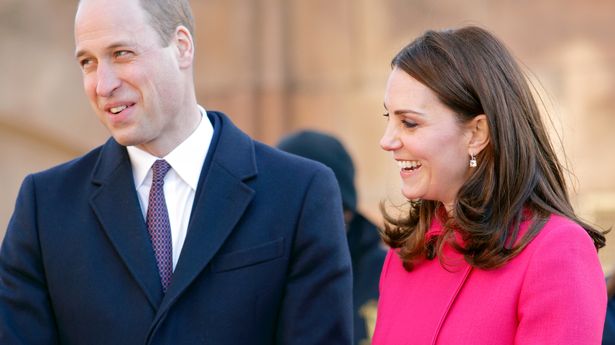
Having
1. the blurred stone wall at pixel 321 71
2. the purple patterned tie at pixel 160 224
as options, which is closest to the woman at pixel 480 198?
the purple patterned tie at pixel 160 224

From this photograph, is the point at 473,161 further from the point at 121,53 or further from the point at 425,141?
the point at 121,53

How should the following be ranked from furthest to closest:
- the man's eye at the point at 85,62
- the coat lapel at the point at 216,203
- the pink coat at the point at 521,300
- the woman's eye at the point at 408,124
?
the man's eye at the point at 85,62 → the coat lapel at the point at 216,203 → the woman's eye at the point at 408,124 → the pink coat at the point at 521,300

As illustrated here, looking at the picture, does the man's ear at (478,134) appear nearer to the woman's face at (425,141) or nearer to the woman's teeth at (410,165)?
the woman's face at (425,141)

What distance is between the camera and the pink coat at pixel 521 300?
2768mm

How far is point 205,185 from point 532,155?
95cm

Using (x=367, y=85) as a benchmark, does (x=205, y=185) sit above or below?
above

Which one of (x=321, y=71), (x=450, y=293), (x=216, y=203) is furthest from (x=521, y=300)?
(x=321, y=71)

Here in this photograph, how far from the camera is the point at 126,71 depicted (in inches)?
132

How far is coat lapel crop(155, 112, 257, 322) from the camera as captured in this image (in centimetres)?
329

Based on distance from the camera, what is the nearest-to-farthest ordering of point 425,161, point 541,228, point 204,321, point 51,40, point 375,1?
point 541,228, point 425,161, point 204,321, point 375,1, point 51,40

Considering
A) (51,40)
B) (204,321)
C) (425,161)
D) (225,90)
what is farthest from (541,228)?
(51,40)

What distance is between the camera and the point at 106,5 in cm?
341

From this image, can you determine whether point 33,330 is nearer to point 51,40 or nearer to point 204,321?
point 204,321

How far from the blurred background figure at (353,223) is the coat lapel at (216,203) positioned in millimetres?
1805
